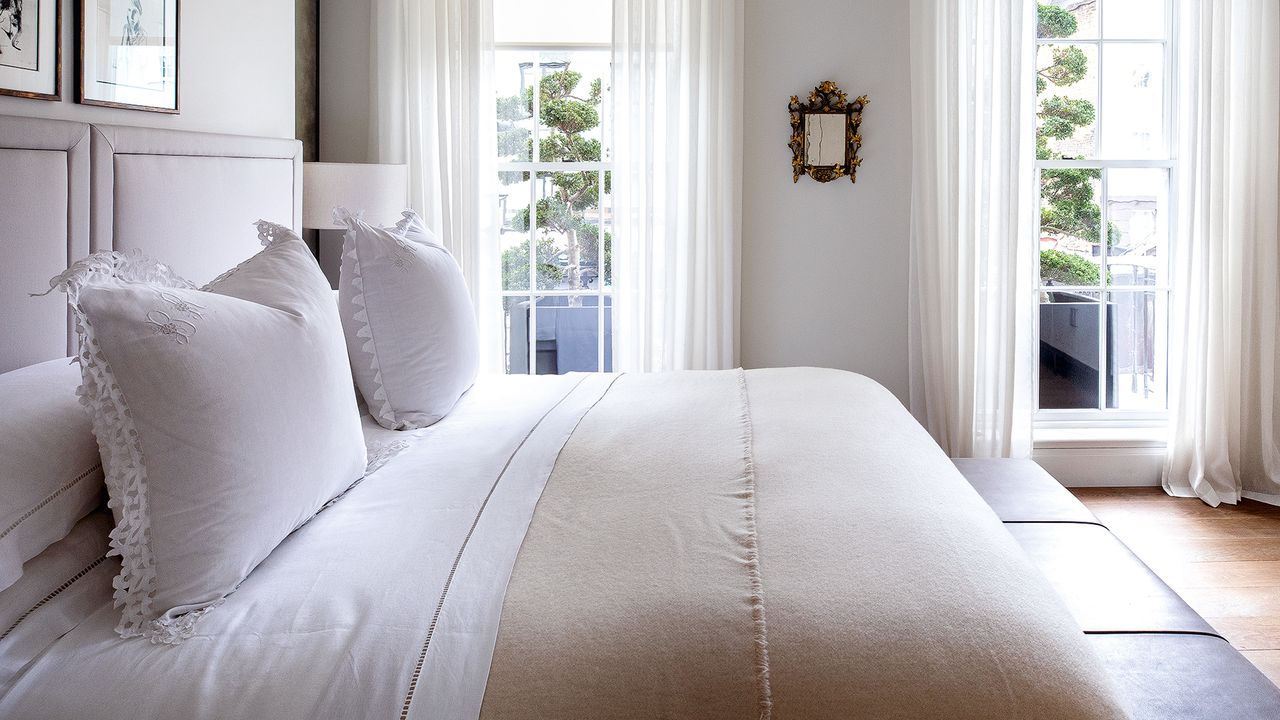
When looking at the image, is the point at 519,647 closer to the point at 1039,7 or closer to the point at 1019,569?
the point at 1019,569

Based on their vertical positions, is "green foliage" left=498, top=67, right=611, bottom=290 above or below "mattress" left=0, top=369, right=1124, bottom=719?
above

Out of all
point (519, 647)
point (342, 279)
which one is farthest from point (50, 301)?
point (519, 647)

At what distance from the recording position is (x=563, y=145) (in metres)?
4.56

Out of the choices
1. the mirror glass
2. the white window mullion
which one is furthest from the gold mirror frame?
the white window mullion

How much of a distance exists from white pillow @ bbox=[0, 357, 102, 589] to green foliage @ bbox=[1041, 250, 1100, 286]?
157 inches

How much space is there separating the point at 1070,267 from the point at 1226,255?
1.96 feet

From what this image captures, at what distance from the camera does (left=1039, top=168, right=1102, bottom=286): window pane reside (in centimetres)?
455

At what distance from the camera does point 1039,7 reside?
14.7 feet

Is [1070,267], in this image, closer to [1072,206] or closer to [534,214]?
[1072,206]

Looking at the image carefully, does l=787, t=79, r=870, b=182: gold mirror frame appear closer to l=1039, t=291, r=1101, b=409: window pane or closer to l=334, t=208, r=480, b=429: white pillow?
l=1039, t=291, r=1101, b=409: window pane

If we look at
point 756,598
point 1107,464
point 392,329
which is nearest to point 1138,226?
point 1107,464

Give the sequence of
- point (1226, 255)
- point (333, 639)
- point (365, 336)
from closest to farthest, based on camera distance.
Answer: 1. point (333, 639)
2. point (365, 336)
3. point (1226, 255)

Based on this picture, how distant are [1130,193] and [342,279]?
349cm

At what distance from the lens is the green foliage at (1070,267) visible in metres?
4.60
